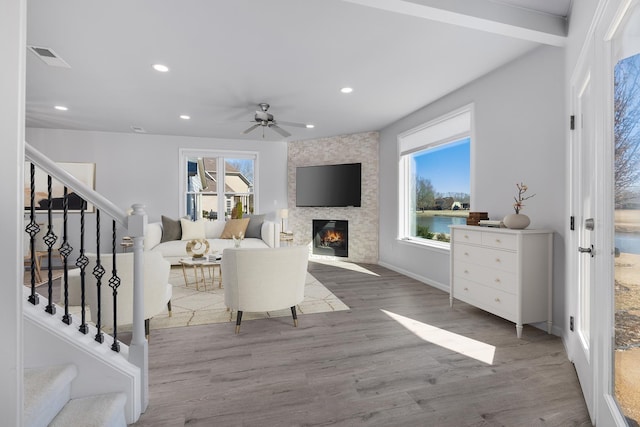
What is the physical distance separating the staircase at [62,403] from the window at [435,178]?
148 inches

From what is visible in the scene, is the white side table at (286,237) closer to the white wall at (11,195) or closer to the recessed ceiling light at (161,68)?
the recessed ceiling light at (161,68)

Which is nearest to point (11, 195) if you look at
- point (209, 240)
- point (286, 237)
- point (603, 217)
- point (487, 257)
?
point (603, 217)

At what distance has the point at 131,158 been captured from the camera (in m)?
6.32

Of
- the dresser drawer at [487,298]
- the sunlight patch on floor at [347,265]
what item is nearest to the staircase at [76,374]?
the dresser drawer at [487,298]

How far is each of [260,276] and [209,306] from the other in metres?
1.14

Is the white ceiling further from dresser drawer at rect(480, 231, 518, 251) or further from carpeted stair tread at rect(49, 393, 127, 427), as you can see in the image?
carpeted stair tread at rect(49, 393, 127, 427)

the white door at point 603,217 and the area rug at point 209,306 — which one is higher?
the white door at point 603,217

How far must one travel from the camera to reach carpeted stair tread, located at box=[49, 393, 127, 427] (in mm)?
1393

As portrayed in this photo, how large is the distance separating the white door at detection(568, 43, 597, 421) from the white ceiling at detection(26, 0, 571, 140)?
0.74m

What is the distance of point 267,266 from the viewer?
8.86ft

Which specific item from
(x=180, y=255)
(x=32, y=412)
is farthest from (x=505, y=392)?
(x=180, y=255)

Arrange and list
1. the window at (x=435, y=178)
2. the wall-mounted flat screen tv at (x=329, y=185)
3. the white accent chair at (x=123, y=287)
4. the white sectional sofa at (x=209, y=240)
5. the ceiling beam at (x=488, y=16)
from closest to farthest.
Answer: the ceiling beam at (x=488, y=16)
the white accent chair at (x=123, y=287)
the window at (x=435, y=178)
the white sectional sofa at (x=209, y=240)
the wall-mounted flat screen tv at (x=329, y=185)

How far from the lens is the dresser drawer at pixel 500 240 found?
267cm

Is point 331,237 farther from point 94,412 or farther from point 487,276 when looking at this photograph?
point 94,412
